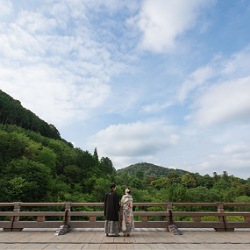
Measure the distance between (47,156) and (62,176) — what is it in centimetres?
593

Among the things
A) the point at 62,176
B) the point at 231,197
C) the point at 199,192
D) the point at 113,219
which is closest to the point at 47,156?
the point at 62,176

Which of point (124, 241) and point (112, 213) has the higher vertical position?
point (112, 213)

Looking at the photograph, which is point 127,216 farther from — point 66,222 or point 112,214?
point 66,222

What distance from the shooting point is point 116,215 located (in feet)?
24.2

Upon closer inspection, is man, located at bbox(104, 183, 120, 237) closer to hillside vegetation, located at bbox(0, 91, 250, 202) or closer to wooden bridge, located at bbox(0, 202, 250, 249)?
wooden bridge, located at bbox(0, 202, 250, 249)

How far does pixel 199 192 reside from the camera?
5591 cm

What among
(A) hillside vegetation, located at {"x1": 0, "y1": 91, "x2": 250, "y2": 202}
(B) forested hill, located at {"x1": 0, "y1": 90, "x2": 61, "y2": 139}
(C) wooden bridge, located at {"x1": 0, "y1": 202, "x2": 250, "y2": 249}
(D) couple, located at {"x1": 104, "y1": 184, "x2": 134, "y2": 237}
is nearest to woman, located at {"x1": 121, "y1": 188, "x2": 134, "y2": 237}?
(D) couple, located at {"x1": 104, "y1": 184, "x2": 134, "y2": 237}

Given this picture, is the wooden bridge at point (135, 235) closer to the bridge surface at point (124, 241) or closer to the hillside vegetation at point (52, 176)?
the bridge surface at point (124, 241)

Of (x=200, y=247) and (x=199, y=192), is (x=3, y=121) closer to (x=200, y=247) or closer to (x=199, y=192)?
(x=199, y=192)

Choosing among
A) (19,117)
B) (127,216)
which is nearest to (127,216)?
(127,216)

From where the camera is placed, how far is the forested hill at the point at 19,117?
229 feet

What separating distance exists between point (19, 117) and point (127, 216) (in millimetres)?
74468

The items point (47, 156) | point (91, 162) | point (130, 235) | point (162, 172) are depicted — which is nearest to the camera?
point (130, 235)

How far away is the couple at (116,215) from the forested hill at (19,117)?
225ft
